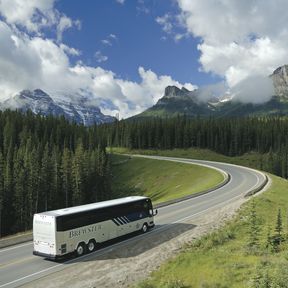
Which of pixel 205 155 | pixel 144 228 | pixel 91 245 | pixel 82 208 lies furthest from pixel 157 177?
pixel 91 245

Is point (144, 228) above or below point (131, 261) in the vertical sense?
above

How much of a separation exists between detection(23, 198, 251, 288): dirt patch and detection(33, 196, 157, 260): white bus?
156 centimetres

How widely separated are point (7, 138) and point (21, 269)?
375 ft

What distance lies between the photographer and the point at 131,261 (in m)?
28.0

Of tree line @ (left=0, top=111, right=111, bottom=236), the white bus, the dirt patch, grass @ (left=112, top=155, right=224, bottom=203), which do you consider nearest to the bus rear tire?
the white bus

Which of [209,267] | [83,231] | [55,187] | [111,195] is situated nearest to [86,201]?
[111,195]

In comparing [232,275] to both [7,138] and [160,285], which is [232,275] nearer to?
[160,285]

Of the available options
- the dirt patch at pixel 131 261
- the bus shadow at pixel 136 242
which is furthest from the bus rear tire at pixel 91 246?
Answer: the dirt patch at pixel 131 261

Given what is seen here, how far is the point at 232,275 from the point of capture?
72.6ft

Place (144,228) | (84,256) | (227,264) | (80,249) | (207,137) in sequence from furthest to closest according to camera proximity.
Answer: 1. (207,137)
2. (144,228)
3. (80,249)
4. (84,256)
5. (227,264)

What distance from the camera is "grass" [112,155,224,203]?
91938 mm

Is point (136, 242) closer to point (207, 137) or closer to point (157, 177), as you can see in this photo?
point (157, 177)

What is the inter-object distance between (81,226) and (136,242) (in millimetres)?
5418

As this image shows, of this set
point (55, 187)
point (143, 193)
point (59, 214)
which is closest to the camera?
point (59, 214)
